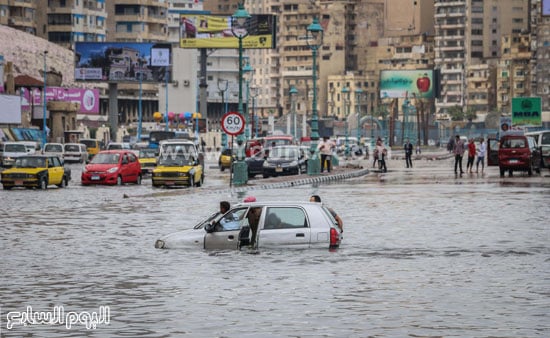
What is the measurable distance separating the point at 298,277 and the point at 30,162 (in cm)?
3206

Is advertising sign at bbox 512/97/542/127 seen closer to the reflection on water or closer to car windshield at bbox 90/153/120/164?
car windshield at bbox 90/153/120/164

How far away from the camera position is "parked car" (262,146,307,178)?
193 feet

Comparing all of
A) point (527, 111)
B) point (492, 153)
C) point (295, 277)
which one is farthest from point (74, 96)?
point (295, 277)

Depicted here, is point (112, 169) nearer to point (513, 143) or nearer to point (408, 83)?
point (513, 143)

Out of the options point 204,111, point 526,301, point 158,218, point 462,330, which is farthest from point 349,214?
point 204,111

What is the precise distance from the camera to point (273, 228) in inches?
921

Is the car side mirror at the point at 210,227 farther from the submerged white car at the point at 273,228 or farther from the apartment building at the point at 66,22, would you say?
the apartment building at the point at 66,22

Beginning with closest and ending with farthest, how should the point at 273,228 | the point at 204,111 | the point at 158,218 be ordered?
the point at 273,228
the point at 158,218
the point at 204,111

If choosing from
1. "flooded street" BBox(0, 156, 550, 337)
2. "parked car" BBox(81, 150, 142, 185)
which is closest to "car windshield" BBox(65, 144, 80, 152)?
"parked car" BBox(81, 150, 142, 185)

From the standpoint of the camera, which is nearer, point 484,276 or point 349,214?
point 484,276

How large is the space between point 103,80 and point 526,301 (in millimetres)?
117029

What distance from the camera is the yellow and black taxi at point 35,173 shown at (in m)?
49.3

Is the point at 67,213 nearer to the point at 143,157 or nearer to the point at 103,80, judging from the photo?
the point at 143,157

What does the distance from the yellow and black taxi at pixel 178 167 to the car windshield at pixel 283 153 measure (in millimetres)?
6391
